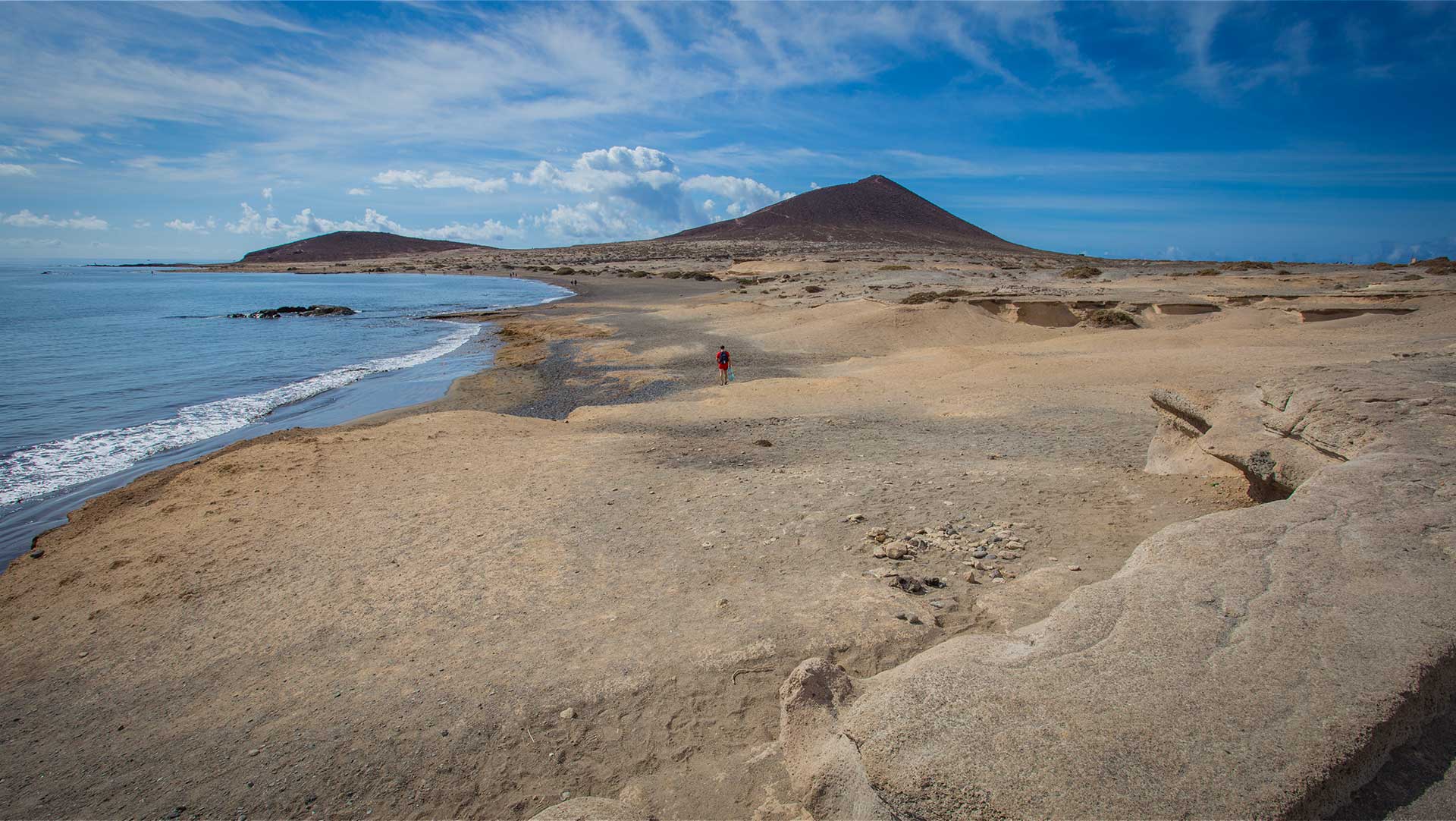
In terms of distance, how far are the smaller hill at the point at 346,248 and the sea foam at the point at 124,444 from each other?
129 meters

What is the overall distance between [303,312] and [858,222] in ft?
287

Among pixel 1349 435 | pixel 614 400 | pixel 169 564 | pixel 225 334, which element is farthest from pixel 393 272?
pixel 1349 435

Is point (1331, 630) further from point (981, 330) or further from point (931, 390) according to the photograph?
point (981, 330)

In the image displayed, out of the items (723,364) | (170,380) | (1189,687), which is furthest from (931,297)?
(170,380)

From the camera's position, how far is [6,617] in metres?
5.73

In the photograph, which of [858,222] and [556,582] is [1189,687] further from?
[858,222]

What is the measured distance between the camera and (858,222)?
108 meters

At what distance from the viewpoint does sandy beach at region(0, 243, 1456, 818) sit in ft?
12.0

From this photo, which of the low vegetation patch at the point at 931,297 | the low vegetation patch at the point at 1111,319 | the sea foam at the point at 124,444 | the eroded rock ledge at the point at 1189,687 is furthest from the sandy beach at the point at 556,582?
the low vegetation patch at the point at 931,297

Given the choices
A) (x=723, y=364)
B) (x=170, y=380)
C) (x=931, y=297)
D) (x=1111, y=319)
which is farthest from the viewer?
(x=931, y=297)

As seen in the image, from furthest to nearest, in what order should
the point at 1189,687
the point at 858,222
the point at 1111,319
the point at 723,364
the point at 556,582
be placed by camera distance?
the point at 858,222
the point at 1111,319
the point at 723,364
the point at 556,582
the point at 1189,687

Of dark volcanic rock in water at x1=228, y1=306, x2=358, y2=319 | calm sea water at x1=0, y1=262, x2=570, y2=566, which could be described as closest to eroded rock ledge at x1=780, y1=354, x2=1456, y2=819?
calm sea water at x1=0, y1=262, x2=570, y2=566

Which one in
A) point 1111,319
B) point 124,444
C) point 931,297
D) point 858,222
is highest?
point 858,222

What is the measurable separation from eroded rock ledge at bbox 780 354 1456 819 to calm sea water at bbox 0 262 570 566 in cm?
995
